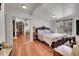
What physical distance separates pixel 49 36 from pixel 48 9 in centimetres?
48

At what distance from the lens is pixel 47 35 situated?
2162mm

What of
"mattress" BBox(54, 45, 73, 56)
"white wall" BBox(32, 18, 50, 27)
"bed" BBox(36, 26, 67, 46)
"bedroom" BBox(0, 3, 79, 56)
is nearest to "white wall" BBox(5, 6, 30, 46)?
"bedroom" BBox(0, 3, 79, 56)

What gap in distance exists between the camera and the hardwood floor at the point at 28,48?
2071 mm

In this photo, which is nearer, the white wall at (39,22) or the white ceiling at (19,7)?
the white ceiling at (19,7)

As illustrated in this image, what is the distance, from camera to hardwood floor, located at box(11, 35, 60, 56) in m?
2.07

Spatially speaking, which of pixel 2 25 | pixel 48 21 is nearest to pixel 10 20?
pixel 2 25

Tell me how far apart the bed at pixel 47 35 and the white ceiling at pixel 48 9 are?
0.71 ft

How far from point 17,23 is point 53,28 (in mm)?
646

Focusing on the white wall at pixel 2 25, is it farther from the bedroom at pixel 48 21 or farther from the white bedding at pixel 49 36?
the white bedding at pixel 49 36

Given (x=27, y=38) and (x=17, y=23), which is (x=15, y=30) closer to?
(x=17, y=23)

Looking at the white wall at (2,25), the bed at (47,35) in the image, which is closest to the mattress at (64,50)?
the bed at (47,35)

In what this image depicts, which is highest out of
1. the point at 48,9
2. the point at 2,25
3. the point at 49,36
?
the point at 48,9

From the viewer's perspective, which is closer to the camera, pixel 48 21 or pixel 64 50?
pixel 64 50

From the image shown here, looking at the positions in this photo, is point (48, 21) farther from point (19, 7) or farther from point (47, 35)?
point (19, 7)
